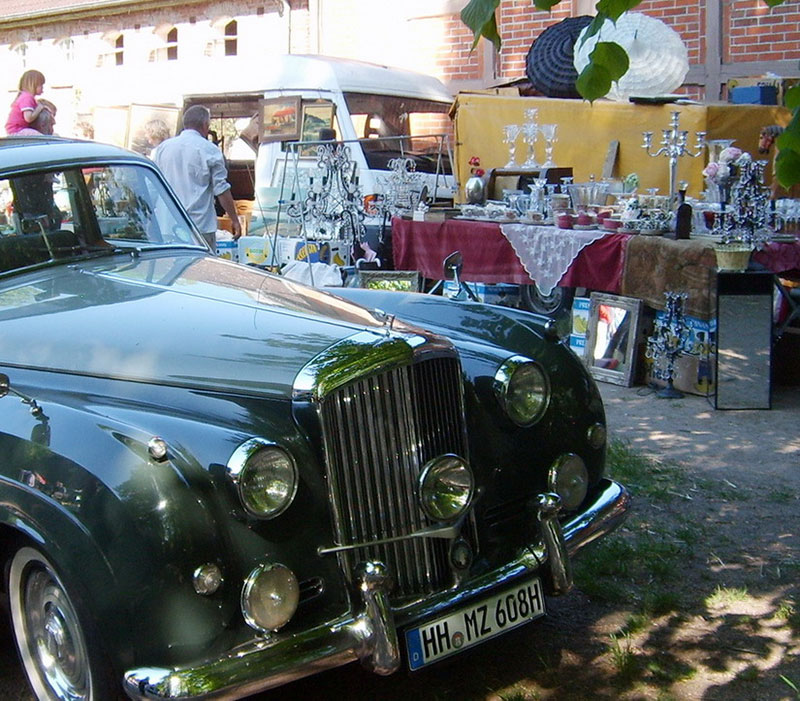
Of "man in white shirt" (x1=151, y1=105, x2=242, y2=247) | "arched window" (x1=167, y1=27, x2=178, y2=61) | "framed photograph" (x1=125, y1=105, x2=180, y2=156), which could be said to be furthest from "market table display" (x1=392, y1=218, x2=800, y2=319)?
"arched window" (x1=167, y1=27, x2=178, y2=61)

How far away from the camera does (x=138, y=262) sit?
14.0ft

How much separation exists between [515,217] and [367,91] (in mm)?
4777

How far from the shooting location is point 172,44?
18.9 meters

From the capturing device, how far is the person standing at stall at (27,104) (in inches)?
337

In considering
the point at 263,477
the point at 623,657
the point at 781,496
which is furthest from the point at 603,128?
the point at 263,477

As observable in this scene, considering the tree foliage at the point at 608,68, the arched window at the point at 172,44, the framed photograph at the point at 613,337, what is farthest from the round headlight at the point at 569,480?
the arched window at the point at 172,44

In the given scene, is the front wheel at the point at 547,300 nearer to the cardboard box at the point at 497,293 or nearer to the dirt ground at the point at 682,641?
the cardboard box at the point at 497,293

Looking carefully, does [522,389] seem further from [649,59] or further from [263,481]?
[649,59]

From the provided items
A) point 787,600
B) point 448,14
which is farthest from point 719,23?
point 787,600

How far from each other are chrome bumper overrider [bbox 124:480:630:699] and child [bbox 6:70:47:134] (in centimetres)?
659

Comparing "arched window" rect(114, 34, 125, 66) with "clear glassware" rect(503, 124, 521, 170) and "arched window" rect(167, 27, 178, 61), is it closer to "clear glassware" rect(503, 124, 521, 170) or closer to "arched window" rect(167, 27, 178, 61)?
"arched window" rect(167, 27, 178, 61)

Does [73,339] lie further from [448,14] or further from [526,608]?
[448,14]

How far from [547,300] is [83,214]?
4.93 metres

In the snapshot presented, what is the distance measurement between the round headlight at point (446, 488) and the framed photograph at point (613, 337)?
176 inches
